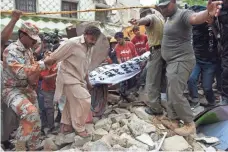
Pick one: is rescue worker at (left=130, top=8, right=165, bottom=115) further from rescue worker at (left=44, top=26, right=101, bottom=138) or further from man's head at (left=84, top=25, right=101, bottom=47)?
rescue worker at (left=44, top=26, right=101, bottom=138)

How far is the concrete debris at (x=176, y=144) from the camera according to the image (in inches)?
155

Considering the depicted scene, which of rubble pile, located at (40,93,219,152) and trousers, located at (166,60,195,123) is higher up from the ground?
trousers, located at (166,60,195,123)

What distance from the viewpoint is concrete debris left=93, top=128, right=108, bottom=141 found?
→ 13.7 ft

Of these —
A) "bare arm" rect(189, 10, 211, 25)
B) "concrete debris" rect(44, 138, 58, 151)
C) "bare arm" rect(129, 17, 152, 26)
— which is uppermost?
"bare arm" rect(189, 10, 211, 25)

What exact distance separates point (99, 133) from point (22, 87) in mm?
1197

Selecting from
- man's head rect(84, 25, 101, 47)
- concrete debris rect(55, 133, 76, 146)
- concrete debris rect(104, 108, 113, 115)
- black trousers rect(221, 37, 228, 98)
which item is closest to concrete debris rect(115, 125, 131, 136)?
concrete debris rect(55, 133, 76, 146)

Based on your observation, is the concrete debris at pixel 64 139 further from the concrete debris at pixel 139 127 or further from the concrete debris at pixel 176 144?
the concrete debris at pixel 176 144

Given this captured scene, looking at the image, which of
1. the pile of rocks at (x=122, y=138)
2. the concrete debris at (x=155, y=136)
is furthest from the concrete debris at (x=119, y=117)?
the concrete debris at (x=155, y=136)

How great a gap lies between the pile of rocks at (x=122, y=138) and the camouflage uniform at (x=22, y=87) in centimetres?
51

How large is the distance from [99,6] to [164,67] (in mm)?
10111

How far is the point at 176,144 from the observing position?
13.1 feet

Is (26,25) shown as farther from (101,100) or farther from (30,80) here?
(101,100)

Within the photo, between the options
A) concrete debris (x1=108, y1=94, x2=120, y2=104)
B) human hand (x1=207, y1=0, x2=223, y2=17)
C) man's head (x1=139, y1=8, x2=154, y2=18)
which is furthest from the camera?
concrete debris (x1=108, y1=94, x2=120, y2=104)

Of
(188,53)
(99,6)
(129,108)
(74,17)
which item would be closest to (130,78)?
(129,108)
